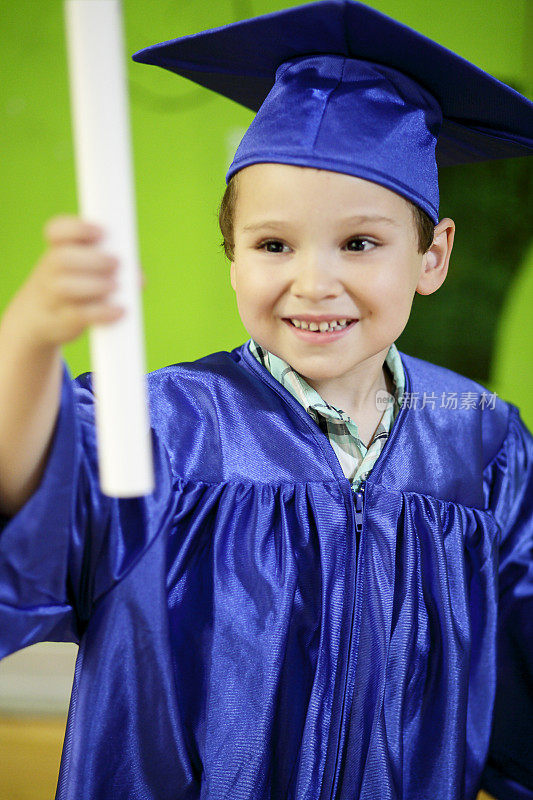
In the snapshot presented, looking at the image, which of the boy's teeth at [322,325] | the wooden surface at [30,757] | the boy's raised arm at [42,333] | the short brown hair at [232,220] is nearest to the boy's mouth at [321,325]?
the boy's teeth at [322,325]

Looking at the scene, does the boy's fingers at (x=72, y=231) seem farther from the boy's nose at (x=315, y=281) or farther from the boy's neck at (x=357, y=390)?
the boy's neck at (x=357, y=390)

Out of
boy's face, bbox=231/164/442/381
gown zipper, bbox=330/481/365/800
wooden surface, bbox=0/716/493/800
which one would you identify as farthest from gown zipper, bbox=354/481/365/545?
wooden surface, bbox=0/716/493/800

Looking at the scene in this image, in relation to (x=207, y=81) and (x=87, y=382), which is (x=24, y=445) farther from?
(x=207, y=81)

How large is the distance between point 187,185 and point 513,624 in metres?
0.67

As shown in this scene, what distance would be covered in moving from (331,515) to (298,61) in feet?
1.35

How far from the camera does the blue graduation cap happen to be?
2.09 ft

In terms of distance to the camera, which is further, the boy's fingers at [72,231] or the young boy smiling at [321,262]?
the young boy smiling at [321,262]

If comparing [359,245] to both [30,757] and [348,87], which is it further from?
[30,757]

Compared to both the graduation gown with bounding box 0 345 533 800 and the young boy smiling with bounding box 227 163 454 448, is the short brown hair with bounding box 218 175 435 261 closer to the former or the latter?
the young boy smiling with bounding box 227 163 454 448

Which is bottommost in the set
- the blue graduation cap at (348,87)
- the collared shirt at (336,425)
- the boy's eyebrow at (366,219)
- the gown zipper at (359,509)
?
the gown zipper at (359,509)

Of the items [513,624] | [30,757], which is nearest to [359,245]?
[513,624]

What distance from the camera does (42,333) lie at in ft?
1.50

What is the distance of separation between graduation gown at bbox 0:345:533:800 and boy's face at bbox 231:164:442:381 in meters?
0.08

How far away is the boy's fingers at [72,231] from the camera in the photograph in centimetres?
38
